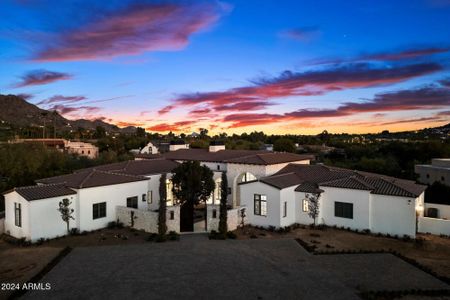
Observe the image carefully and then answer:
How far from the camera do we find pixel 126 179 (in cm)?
2512

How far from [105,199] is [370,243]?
16.3 metres

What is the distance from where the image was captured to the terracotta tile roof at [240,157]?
97.2ft

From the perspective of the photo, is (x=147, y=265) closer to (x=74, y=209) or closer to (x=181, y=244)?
(x=181, y=244)

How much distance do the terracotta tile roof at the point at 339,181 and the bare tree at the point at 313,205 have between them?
607 mm

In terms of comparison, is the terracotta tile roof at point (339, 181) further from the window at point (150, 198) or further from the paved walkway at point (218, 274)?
the window at point (150, 198)

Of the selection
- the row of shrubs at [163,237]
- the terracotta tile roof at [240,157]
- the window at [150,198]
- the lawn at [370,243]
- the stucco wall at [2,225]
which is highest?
the terracotta tile roof at [240,157]

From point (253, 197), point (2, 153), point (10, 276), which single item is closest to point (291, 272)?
point (253, 197)

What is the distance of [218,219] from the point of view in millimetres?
22109

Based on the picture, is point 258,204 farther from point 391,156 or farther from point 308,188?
point 391,156

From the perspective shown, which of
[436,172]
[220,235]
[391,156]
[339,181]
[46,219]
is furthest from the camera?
[391,156]

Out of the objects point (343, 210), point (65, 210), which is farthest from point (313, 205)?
point (65, 210)

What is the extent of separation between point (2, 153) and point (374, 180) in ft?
114

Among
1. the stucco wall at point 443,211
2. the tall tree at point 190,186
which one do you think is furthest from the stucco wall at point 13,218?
the stucco wall at point 443,211

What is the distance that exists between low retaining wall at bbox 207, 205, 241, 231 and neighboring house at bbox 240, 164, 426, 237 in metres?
1.36
